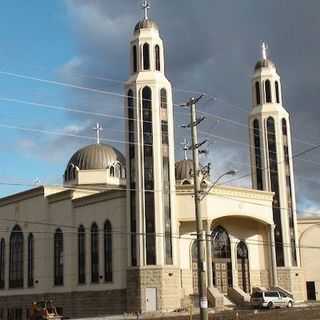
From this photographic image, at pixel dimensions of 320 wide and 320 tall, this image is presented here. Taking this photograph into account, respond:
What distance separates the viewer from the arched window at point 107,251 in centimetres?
5956

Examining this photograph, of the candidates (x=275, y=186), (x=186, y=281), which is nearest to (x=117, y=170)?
(x=275, y=186)

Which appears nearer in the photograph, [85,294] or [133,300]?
[133,300]

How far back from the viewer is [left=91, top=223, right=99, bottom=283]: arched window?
6072 cm

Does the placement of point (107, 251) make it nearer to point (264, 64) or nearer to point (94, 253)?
point (94, 253)

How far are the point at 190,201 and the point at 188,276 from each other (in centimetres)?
706

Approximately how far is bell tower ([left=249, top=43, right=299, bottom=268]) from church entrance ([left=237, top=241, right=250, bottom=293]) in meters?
3.41

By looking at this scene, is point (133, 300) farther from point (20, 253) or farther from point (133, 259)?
point (20, 253)

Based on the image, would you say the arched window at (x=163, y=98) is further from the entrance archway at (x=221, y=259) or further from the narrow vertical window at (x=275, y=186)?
the narrow vertical window at (x=275, y=186)

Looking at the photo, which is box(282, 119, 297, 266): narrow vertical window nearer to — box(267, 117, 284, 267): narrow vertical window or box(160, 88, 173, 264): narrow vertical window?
box(267, 117, 284, 267): narrow vertical window

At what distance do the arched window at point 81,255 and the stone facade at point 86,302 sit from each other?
4.77ft

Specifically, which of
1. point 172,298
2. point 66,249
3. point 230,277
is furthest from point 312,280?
point 66,249

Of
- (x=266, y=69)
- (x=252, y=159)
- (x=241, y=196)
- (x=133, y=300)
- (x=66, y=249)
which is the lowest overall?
(x=133, y=300)

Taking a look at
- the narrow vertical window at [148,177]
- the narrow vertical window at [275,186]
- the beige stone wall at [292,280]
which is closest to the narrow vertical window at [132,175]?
the narrow vertical window at [148,177]

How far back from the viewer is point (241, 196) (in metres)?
63.7
